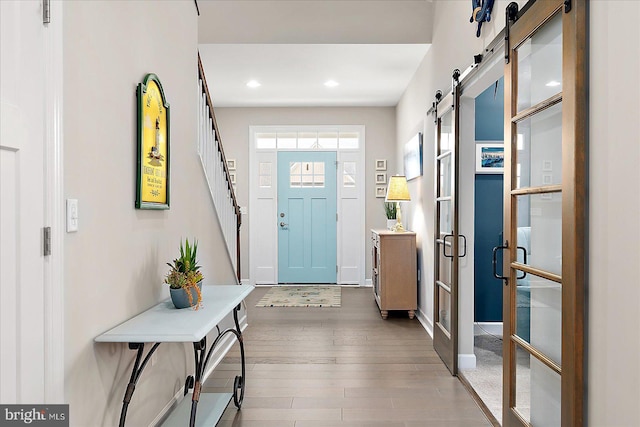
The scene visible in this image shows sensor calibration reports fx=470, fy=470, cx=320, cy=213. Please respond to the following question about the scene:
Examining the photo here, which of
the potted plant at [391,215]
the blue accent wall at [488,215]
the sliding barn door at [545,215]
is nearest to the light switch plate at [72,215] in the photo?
the sliding barn door at [545,215]

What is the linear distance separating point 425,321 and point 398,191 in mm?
1445

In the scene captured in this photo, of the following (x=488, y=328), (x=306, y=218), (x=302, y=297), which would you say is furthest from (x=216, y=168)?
(x=306, y=218)

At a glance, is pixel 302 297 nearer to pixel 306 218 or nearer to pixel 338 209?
pixel 306 218

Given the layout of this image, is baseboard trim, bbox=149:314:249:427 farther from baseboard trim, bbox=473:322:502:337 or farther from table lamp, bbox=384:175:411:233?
baseboard trim, bbox=473:322:502:337

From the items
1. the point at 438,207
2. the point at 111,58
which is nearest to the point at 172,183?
the point at 111,58

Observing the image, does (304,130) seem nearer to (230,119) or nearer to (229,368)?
(230,119)

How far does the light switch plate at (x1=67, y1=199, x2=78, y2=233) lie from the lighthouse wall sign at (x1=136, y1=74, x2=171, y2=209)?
1.68 ft

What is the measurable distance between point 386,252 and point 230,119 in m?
3.47

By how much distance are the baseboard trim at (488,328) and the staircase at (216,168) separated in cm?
244

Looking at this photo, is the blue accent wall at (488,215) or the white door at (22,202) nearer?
the white door at (22,202)

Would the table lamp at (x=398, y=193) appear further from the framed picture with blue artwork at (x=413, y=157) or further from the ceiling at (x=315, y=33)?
the ceiling at (x=315, y=33)

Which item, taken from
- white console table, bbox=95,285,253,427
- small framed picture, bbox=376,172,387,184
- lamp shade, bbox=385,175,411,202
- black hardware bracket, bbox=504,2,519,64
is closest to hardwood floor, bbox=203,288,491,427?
white console table, bbox=95,285,253,427

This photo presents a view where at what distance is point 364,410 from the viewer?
8.96 feet

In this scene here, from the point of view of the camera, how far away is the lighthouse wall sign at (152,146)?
2.17 meters
